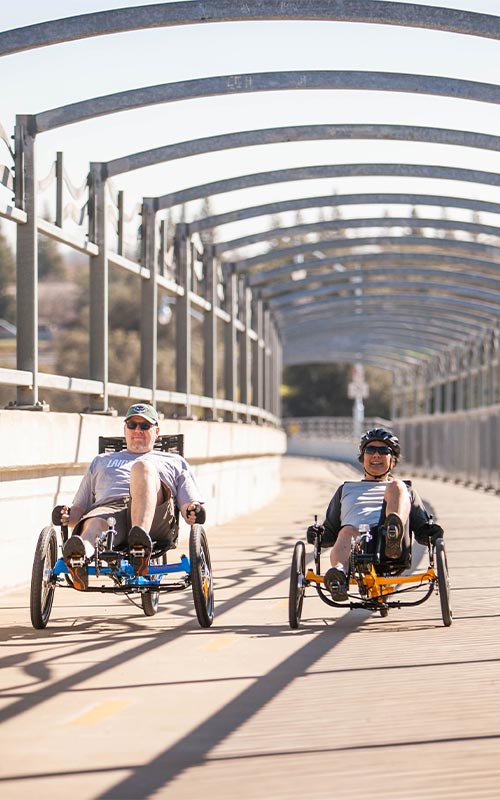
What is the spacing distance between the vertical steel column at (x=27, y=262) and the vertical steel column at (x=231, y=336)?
11.1m

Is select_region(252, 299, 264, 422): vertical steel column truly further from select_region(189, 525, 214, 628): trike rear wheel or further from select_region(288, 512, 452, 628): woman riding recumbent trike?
select_region(189, 525, 214, 628): trike rear wheel

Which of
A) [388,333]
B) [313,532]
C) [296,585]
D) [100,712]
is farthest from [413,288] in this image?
[100,712]

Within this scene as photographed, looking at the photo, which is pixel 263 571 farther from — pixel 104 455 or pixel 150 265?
pixel 150 265

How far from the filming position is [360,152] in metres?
18.3

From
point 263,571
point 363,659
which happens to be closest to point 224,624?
point 363,659

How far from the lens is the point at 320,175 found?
1783 cm

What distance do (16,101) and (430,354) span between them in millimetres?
31768

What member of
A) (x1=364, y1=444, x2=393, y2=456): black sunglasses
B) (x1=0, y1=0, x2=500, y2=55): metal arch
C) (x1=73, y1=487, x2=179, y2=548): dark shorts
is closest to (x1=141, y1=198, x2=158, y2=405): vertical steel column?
(x1=0, y1=0, x2=500, y2=55): metal arch

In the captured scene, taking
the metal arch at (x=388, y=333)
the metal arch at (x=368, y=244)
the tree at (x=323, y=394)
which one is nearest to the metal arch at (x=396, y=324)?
the metal arch at (x=388, y=333)

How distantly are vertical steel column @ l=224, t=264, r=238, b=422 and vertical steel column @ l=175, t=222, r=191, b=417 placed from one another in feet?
12.8

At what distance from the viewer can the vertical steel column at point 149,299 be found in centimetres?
1730

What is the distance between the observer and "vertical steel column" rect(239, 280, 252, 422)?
86.1ft

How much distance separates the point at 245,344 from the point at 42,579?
718 inches

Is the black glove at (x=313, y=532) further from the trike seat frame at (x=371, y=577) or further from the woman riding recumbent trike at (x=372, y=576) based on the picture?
the trike seat frame at (x=371, y=577)
